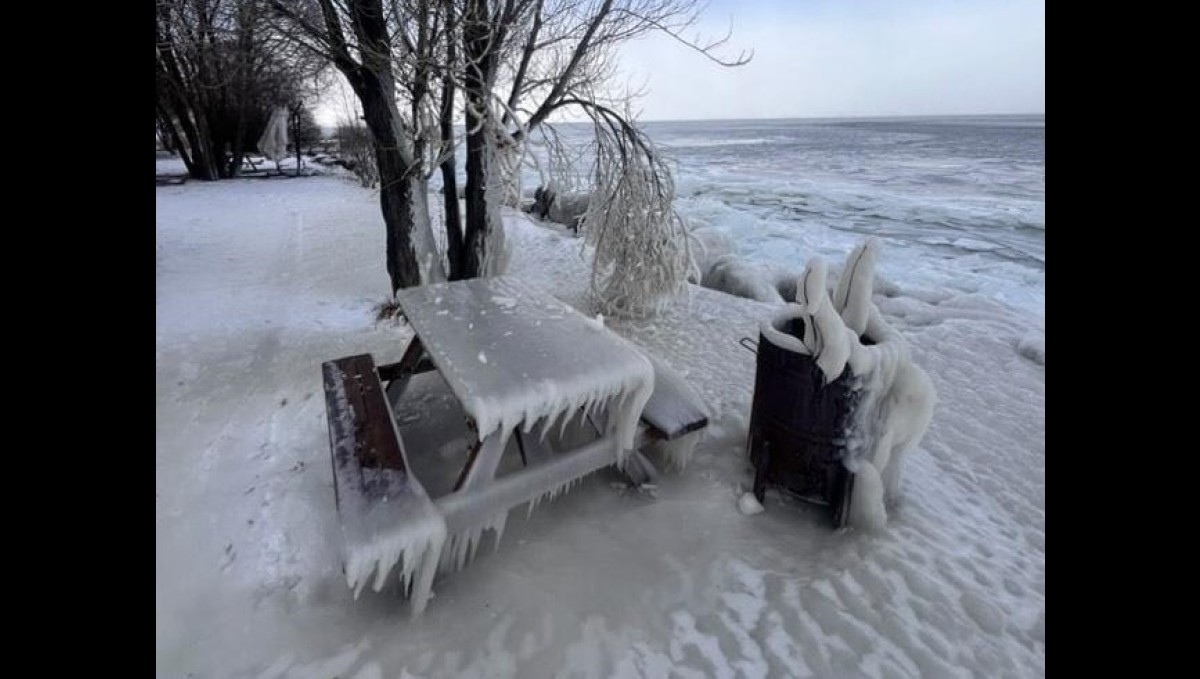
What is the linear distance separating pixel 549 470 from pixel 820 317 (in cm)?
134

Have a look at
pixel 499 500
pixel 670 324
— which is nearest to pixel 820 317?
pixel 499 500

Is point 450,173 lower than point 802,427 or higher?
higher

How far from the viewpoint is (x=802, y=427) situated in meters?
2.66

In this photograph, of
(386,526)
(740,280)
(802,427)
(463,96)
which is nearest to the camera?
(386,526)

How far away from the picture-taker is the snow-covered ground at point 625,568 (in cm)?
203

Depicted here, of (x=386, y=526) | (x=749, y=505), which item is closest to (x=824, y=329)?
(x=749, y=505)

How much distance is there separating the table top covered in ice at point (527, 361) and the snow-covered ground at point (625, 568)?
23.7 inches

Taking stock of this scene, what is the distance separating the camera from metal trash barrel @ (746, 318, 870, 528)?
8.43 feet

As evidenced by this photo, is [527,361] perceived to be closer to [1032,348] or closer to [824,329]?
[824,329]

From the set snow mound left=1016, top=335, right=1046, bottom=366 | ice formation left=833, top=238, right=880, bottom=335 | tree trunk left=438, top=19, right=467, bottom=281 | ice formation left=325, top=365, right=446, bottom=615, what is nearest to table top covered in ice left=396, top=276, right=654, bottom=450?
ice formation left=325, top=365, right=446, bottom=615

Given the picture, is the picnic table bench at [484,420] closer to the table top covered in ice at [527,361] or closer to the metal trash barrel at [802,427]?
the table top covered in ice at [527,361]

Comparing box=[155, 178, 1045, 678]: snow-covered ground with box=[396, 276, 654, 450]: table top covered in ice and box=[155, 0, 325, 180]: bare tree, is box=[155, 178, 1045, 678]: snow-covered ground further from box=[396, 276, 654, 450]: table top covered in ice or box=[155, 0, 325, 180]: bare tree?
box=[155, 0, 325, 180]: bare tree

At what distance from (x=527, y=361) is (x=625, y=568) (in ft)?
3.18

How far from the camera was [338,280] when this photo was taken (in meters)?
7.02
